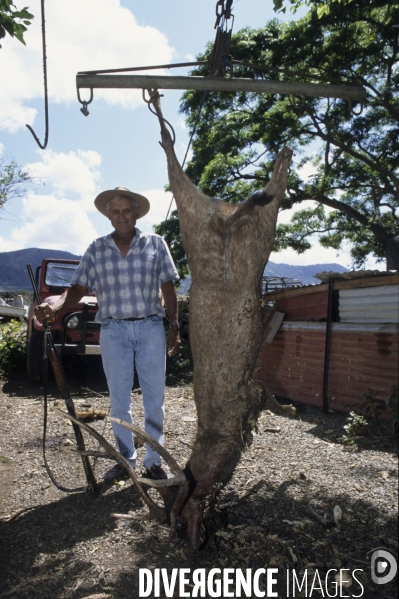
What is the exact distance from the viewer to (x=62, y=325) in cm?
764

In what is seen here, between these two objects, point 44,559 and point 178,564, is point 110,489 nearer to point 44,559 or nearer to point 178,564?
point 44,559

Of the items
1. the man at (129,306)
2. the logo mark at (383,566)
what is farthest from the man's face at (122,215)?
the logo mark at (383,566)

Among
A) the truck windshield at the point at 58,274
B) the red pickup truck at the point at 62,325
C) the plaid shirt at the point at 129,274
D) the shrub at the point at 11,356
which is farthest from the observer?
the shrub at the point at 11,356

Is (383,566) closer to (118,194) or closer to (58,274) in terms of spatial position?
(118,194)

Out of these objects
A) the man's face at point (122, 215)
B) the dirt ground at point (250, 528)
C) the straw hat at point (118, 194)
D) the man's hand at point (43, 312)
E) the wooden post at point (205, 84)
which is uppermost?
the wooden post at point (205, 84)

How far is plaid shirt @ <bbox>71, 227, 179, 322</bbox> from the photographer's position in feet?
11.1

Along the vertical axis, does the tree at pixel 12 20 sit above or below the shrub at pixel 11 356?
above

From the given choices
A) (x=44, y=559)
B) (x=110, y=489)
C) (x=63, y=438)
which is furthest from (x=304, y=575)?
(x=63, y=438)

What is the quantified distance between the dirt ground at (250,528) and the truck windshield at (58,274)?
5.22 m

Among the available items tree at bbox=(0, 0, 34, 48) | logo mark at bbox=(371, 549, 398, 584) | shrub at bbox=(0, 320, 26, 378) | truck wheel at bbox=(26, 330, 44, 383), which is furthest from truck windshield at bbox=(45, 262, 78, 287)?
logo mark at bbox=(371, 549, 398, 584)

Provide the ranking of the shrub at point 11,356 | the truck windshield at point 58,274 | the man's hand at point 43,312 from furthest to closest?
the shrub at point 11,356, the truck windshield at point 58,274, the man's hand at point 43,312

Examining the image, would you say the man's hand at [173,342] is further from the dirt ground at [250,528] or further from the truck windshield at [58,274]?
the truck windshield at [58,274]

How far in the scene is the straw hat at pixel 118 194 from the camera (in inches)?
134

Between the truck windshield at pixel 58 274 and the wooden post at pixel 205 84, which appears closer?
the wooden post at pixel 205 84
